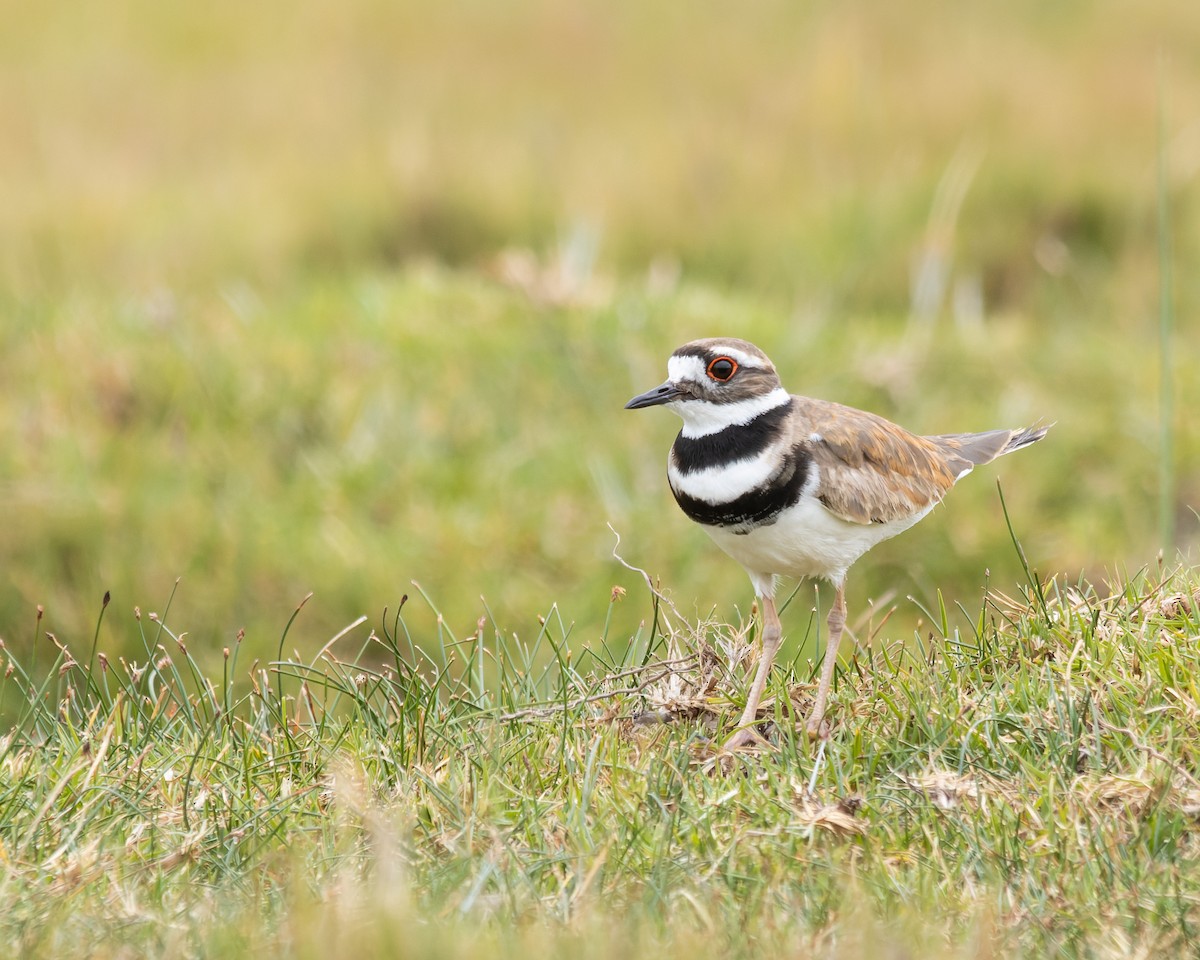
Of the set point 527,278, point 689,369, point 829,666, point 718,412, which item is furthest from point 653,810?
point 527,278

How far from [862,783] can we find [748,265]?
8.49 meters

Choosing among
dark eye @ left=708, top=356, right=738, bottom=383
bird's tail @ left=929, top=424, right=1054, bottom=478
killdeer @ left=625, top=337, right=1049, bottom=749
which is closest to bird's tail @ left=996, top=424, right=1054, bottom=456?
bird's tail @ left=929, top=424, right=1054, bottom=478

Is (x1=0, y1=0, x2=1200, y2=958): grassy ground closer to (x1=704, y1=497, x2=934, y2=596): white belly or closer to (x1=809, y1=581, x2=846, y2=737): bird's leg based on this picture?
(x1=809, y1=581, x2=846, y2=737): bird's leg

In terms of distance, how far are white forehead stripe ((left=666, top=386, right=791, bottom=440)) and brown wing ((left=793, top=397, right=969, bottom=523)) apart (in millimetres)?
106

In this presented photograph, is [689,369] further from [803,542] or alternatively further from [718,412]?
[803,542]

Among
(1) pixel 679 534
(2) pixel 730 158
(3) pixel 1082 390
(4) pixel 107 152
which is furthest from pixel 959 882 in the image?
(4) pixel 107 152

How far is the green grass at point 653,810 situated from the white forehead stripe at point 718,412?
0.64 meters

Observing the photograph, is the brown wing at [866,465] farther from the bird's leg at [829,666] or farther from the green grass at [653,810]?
the green grass at [653,810]

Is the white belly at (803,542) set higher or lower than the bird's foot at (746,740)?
higher

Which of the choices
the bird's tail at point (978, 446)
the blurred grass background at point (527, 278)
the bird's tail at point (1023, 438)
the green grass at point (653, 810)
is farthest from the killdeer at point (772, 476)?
the blurred grass background at point (527, 278)

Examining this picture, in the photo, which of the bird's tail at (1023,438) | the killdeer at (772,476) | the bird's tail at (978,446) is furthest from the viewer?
the bird's tail at (1023,438)

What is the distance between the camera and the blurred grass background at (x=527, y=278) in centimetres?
839

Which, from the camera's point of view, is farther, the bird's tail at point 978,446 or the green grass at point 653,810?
the bird's tail at point 978,446

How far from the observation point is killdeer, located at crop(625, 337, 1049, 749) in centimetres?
427
